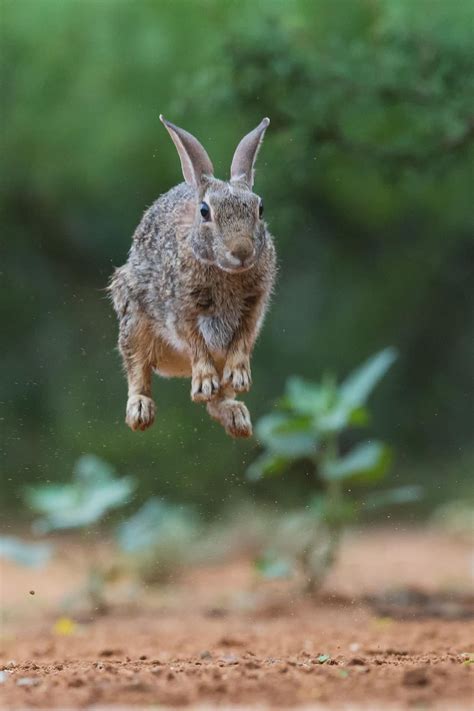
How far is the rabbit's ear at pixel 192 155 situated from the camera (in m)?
3.86

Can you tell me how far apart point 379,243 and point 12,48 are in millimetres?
3642

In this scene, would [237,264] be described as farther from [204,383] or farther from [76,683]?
[76,683]

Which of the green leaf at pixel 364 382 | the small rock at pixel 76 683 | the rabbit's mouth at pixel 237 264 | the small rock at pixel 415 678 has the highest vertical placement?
the green leaf at pixel 364 382

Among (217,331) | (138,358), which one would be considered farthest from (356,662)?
(138,358)

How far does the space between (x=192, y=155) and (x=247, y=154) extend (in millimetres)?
186

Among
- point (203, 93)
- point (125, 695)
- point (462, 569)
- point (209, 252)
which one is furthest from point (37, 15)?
point (125, 695)

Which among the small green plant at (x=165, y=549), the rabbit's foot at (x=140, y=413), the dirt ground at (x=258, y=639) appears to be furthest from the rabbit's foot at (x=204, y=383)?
the small green plant at (x=165, y=549)

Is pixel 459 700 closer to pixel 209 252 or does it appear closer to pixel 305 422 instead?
pixel 209 252

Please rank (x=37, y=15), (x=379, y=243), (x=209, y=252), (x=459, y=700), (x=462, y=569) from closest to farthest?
1. (x=459, y=700)
2. (x=209, y=252)
3. (x=462, y=569)
4. (x=37, y=15)
5. (x=379, y=243)

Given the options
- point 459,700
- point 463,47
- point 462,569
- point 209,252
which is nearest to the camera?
point 459,700

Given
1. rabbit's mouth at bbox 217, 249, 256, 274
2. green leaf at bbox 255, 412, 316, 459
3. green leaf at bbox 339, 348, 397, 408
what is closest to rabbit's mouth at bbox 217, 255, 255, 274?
rabbit's mouth at bbox 217, 249, 256, 274

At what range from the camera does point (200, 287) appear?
4109 mm

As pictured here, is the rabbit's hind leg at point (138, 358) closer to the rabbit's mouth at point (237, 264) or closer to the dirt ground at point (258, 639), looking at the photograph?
the rabbit's mouth at point (237, 264)

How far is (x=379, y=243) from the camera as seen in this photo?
10750mm
